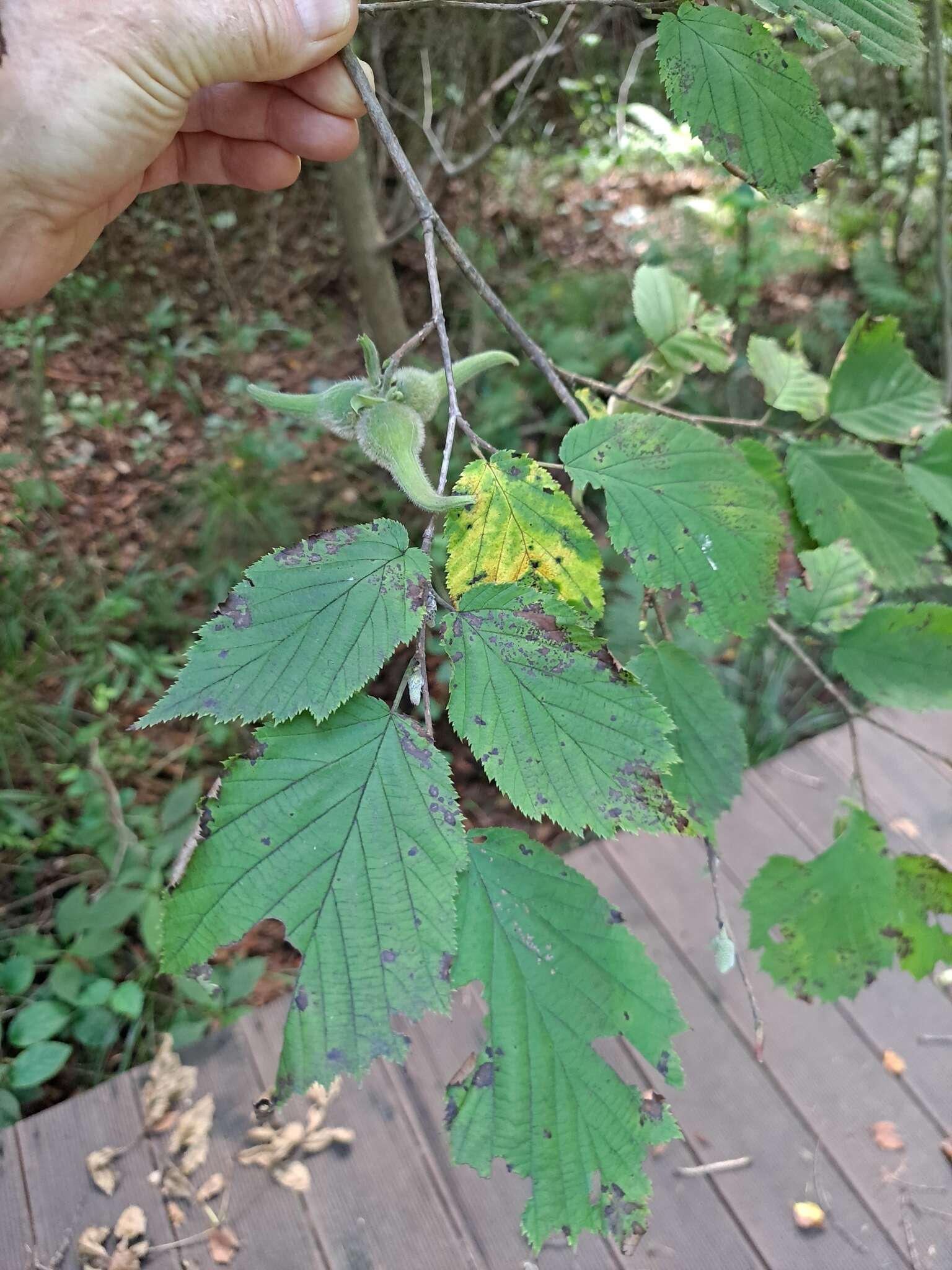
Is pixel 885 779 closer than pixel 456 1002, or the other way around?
pixel 456 1002

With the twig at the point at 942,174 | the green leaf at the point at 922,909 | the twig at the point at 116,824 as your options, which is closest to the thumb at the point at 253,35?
the green leaf at the point at 922,909

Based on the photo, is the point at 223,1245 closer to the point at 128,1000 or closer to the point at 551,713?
the point at 128,1000

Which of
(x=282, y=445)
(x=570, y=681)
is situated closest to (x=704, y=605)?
(x=570, y=681)

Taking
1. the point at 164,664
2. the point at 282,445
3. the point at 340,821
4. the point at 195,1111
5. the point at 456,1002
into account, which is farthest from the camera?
the point at 282,445

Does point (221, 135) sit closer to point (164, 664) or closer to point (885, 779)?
point (164, 664)

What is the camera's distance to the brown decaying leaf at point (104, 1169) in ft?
5.86

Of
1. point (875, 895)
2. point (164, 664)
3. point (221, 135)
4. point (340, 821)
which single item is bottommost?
point (164, 664)

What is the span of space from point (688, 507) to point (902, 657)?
18.1 inches

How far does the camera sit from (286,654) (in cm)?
81

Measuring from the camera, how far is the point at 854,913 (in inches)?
45.6

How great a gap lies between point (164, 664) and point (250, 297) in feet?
7.63

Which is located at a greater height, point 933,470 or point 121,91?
point 121,91

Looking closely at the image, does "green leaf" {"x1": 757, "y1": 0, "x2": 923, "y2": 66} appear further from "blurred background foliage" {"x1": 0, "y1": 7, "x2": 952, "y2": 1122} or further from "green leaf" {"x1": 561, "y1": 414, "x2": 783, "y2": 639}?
"blurred background foliage" {"x1": 0, "y1": 7, "x2": 952, "y2": 1122}

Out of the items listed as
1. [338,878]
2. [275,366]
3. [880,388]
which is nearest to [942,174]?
[880,388]
